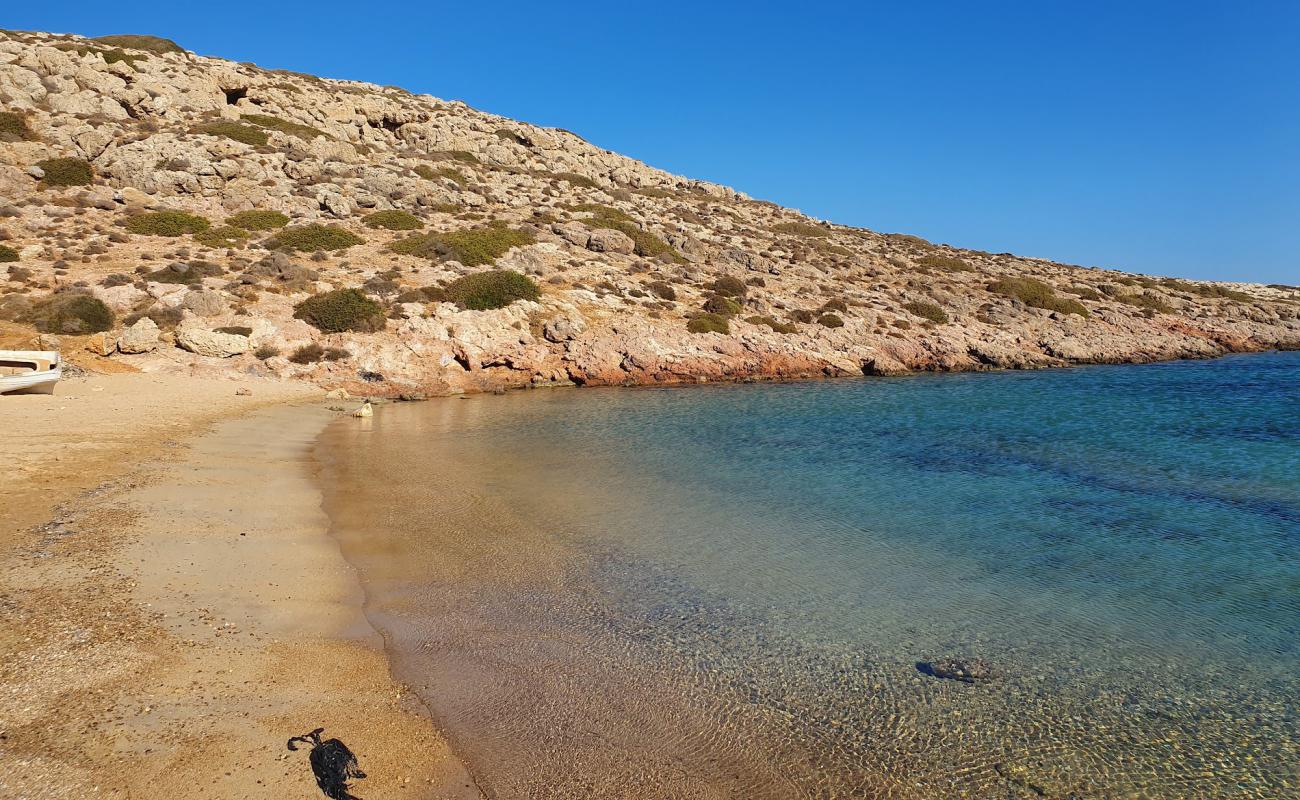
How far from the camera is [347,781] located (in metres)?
5.47

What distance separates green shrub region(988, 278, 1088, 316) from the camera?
53469 millimetres

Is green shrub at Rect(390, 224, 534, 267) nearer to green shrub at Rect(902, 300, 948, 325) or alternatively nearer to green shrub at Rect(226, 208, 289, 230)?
green shrub at Rect(226, 208, 289, 230)

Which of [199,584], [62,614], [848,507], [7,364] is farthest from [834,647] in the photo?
[7,364]

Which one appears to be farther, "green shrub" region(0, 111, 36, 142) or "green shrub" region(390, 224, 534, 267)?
"green shrub" region(0, 111, 36, 142)

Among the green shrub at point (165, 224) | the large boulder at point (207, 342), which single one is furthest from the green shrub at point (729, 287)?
the green shrub at point (165, 224)

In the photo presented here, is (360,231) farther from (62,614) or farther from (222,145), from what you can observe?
(62,614)

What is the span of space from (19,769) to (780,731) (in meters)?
6.33

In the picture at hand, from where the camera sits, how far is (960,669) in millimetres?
7648

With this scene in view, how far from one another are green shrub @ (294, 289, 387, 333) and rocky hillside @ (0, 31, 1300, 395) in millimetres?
112

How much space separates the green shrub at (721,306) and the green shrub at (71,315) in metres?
31.1

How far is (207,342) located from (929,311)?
4408cm

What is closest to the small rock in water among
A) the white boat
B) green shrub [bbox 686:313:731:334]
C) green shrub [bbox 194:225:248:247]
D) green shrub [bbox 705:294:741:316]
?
the white boat

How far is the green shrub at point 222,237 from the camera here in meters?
40.4

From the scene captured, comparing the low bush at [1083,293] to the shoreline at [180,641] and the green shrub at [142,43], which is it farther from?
the green shrub at [142,43]
